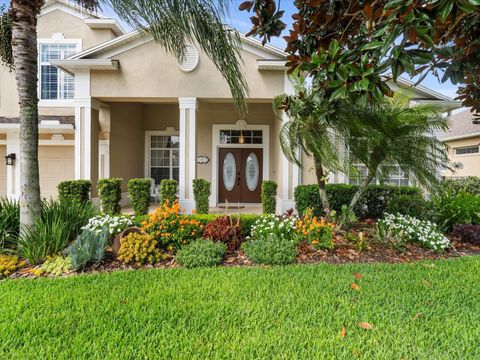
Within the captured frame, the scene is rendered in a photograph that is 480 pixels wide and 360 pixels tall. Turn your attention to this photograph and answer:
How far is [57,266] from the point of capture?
427cm

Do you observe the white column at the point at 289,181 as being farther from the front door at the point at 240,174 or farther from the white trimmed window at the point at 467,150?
the white trimmed window at the point at 467,150

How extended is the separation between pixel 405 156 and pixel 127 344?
5.70 meters

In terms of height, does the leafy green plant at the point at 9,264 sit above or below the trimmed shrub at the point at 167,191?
below

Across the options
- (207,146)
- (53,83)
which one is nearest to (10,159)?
(53,83)

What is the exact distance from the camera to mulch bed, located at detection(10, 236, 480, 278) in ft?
14.9

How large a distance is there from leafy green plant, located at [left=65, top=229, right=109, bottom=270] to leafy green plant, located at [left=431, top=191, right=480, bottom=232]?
721cm

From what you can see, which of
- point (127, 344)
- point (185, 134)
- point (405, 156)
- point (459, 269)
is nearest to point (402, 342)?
point (127, 344)

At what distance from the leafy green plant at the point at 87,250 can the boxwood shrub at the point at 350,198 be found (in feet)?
16.7

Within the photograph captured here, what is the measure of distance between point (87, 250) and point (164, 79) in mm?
6111

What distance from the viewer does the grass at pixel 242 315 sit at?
2396 millimetres

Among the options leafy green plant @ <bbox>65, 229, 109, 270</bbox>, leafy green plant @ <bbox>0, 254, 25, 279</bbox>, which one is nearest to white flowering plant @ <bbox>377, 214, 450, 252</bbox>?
leafy green plant @ <bbox>65, 229, 109, 270</bbox>

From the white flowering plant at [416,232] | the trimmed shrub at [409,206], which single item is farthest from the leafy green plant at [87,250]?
the trimmed shrub at [409,206]

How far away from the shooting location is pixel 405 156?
562 centimetres

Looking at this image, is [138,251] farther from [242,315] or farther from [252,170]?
[252,170]
